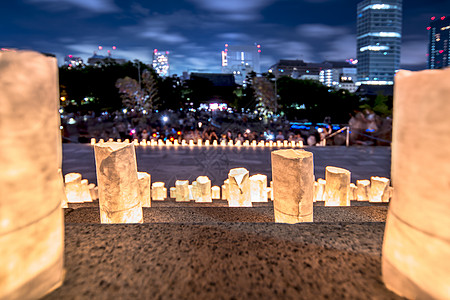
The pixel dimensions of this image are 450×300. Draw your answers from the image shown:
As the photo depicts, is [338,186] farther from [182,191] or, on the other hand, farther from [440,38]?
[440,38]

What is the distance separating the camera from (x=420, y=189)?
47.7 inches

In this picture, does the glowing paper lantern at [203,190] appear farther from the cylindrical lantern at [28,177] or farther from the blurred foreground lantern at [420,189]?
the blurred foreground lantern at [420,189]

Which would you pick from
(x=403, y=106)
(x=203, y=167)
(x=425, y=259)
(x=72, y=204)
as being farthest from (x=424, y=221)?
(x=203, y=167)

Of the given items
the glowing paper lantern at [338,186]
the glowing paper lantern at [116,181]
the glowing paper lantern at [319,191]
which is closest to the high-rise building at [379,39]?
the glowing paper lantern at [319,191]

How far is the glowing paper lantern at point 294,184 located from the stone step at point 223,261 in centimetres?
73

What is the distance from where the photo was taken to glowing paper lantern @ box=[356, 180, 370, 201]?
5250 mm

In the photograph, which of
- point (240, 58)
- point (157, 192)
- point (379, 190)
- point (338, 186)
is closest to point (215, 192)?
point (157, 192)

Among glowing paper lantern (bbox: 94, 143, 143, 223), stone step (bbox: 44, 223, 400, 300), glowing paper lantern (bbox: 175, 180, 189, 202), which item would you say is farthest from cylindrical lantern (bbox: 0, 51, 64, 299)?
glowing paper lantern (bbox: 175, 180, 189, 202)

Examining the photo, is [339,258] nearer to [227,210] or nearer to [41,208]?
[41,208]

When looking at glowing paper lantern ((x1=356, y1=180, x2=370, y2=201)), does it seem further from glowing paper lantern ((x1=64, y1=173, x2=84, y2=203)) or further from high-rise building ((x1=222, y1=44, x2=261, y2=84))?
high-rise building ((x1=222, y1=44, x2=261, y2=84))

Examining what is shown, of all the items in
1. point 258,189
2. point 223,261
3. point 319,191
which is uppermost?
point 223,261

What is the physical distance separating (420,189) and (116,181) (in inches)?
96.7

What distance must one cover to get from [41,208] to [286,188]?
215 cm

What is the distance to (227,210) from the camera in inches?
157
